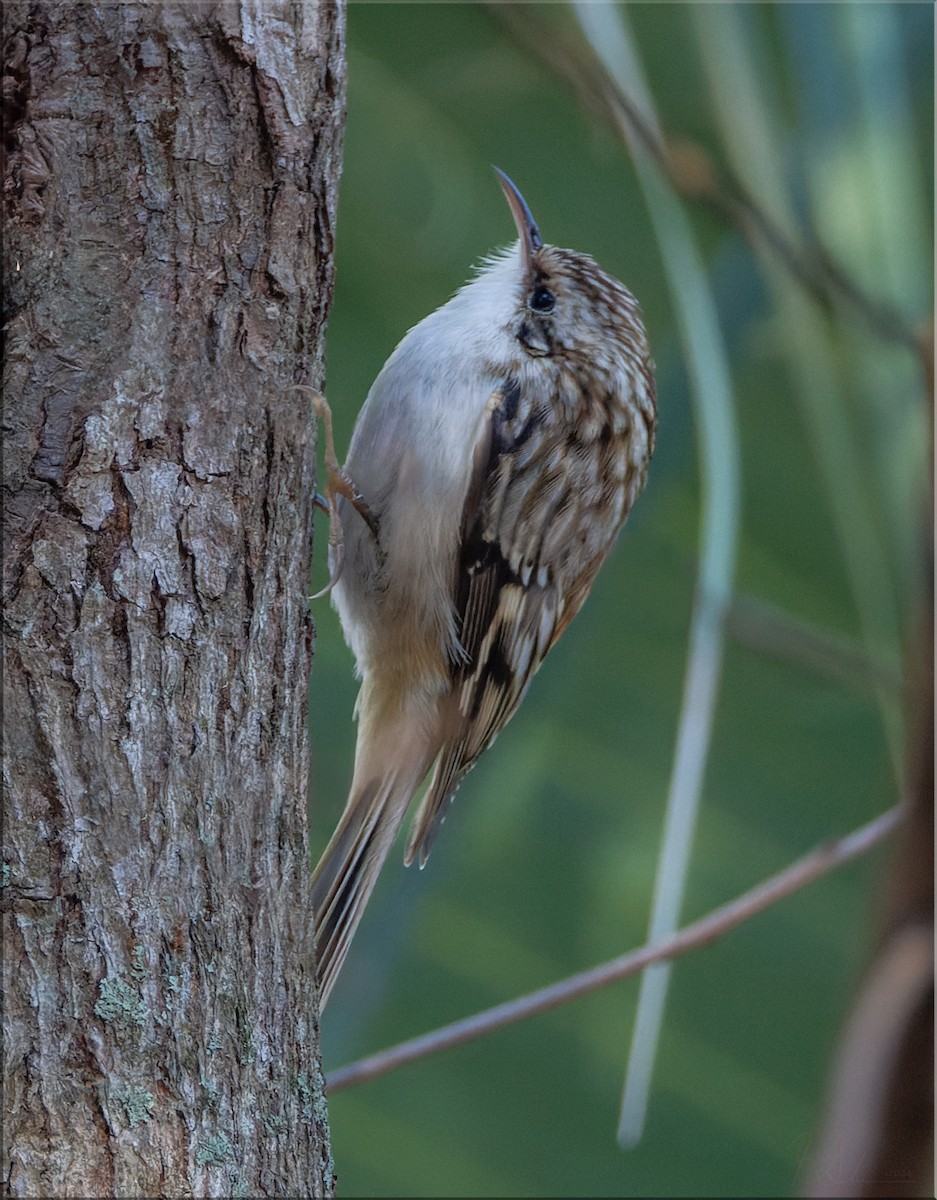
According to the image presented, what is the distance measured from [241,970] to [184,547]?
1.10ft

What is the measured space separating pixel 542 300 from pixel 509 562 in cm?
41

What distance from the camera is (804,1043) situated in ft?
8.18

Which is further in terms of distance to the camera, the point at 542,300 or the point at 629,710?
the point at 629,710

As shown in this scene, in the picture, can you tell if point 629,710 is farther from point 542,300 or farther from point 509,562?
point 542,300

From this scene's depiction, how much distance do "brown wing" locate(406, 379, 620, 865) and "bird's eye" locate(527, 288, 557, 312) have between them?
17 cm

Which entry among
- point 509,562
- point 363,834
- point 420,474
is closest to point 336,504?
point 420,474

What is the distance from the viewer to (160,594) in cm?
95

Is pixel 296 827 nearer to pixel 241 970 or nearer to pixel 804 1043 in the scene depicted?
pixel 241 970

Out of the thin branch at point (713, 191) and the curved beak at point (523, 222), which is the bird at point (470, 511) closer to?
the curved beak at point (523, 222)

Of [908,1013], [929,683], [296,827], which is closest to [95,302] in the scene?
[296,827]

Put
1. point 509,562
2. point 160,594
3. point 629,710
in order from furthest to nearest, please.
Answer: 1. point 629,710
2. point 509,562
3. point 160,594

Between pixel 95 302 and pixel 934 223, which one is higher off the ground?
pixel 934 223

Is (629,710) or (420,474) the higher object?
(420,474)

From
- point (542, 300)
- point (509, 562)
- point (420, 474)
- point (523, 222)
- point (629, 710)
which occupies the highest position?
point (523, 222)
